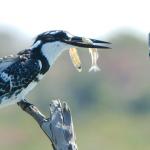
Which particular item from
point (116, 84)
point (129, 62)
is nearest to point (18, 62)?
point (116, 84)

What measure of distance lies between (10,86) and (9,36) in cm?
3812

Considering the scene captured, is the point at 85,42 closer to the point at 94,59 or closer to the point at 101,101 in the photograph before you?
the point at 94,59

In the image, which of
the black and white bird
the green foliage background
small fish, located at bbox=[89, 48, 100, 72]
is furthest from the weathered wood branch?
the green foliage background

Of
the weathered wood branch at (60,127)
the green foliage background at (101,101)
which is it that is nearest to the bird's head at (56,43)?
the weathered wood branch at (60,127)

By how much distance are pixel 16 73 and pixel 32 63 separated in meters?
0.19

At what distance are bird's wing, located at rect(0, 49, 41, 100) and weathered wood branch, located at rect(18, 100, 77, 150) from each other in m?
1.12

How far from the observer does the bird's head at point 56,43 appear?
12055 millimetres

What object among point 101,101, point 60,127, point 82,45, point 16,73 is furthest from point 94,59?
point 101,101

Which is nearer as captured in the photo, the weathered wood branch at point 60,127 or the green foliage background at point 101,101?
the weathered wood branch at point 60,127

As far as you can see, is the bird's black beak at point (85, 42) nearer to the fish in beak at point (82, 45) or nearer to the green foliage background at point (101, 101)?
the fish in beak at point (82, 45)

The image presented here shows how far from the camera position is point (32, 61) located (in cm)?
1227

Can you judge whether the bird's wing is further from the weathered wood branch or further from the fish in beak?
the weathered wood branch

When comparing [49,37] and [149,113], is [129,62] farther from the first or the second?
[49,37]

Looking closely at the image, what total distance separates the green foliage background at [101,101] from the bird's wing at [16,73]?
13.5 m
